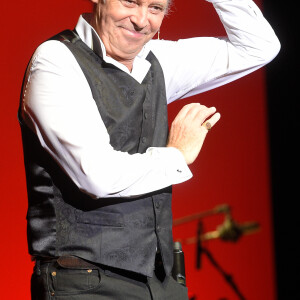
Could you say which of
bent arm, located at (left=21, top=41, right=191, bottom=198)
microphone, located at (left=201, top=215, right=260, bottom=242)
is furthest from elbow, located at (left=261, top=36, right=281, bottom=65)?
microphone, located at (left=201, top=215, right=260, bottom=242)

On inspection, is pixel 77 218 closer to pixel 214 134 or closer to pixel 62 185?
pixel 62 185

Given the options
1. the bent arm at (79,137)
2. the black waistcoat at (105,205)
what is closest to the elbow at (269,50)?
the black waistcoat at (105,205)

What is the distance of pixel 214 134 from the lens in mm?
3121

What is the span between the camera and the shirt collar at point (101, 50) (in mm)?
1738

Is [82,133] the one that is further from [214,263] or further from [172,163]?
[214,263]

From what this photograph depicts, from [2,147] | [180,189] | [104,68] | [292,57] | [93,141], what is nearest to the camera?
[93,141]

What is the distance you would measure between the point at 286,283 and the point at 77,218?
1965 millimetres

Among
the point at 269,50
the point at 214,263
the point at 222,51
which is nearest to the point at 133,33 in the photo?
the point at 222,51

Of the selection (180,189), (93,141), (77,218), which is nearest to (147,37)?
(93,141)

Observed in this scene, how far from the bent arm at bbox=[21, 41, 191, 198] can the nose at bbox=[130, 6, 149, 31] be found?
0.19 meters

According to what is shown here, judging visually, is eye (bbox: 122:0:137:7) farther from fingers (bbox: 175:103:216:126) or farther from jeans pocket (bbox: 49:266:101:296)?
jeans pocket (bbox: 49:266:101:296)

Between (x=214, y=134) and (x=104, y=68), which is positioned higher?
(x=104, y=68)

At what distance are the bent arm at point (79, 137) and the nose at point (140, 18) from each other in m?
0.19

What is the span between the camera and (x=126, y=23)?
1.73 metres
